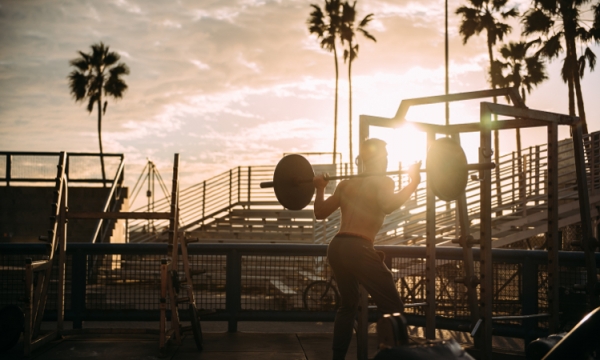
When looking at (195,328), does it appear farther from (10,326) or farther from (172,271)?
(10,326)

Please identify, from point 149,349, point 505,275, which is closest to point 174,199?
point 149,349

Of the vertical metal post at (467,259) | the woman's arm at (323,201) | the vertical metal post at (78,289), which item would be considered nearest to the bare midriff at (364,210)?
the woman's arm at (323,201)

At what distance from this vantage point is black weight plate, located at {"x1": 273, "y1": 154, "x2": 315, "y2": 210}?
4.86m

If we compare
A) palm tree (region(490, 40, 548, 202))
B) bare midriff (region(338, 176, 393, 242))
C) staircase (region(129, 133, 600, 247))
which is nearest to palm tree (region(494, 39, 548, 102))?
palm tree (region(490, 40, 548, 202))

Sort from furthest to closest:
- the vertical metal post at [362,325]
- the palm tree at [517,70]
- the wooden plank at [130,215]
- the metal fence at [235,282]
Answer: the palm tree at [517,70] < the metal fence at [235,282] < the wooden plank at [130,215] < the vertical metal post at [362,325]

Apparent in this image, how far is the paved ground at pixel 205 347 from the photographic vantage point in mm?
6004

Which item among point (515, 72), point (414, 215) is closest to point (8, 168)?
point (414, 215)

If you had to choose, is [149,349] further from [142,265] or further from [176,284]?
[142,265]

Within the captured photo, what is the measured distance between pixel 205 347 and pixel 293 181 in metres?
2.46

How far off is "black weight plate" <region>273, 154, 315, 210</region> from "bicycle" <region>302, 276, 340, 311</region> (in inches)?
106

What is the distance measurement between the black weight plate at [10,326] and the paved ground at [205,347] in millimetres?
101

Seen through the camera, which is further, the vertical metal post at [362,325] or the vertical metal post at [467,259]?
the vertical metal post at [467,259]

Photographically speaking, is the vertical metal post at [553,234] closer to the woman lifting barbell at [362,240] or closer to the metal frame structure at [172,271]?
the woman lifting barbell at [362,240]

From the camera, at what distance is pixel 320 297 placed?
746 centimetres
